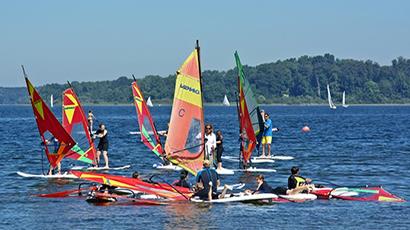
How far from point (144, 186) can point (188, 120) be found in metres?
2.46

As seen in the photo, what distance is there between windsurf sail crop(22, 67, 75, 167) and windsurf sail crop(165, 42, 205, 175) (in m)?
6.04

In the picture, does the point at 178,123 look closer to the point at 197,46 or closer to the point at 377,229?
the point at 197,46

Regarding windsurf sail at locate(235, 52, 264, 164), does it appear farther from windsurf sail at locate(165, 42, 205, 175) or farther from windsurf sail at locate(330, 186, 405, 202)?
windsurf sail at locate(330, 186, 405, 202)

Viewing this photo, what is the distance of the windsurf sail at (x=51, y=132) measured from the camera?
109ft

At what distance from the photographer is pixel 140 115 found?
40656 mm

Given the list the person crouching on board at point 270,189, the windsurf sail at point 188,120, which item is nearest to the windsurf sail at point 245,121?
the windsurf sail at point 188,120

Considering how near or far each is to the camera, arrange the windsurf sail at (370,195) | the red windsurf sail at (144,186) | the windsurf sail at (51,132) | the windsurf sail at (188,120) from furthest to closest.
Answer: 1. the windsurf sail at (51,132)
2. the windsurf sail at (370,195)
3. the windsurf sail at (188,120)
4. the red windsurf sail at (144,186)

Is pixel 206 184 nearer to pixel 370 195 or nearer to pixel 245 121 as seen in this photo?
pixel 370 195

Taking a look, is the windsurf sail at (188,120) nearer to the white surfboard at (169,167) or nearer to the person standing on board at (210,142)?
the person standing on board at (210,142)

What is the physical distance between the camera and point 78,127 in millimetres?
36188

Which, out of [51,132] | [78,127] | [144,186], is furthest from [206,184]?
[78,127]

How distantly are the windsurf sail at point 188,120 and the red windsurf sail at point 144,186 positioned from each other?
129 centimetres

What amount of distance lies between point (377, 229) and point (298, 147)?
32.5 meters

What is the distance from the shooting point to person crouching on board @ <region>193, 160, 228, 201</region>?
26483mm
